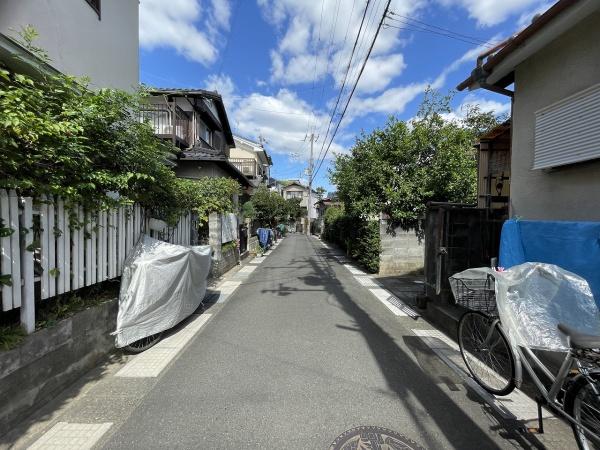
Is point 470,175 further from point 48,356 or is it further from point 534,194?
point 48,356

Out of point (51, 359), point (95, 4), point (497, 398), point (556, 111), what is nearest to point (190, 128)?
point (95, 4)

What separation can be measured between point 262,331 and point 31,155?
3627 millimetres

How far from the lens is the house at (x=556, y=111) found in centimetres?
332

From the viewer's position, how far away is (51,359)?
112 inches

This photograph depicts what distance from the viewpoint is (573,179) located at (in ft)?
11.8

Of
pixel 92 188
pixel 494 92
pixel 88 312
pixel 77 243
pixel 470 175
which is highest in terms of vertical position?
pixel 494 92

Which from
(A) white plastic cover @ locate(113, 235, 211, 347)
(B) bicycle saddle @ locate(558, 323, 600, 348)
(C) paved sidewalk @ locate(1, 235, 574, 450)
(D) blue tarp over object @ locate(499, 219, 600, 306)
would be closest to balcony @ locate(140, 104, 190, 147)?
(A) white plastic cover @ locate(113, 235, 211, 347)

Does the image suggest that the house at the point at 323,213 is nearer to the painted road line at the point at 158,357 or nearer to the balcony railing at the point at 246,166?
the balcony railing at the point at 246,166

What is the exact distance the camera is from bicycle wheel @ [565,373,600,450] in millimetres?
2086

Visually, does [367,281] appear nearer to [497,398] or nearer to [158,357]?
[497,398]

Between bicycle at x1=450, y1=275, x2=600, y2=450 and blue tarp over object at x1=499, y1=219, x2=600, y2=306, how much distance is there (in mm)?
801

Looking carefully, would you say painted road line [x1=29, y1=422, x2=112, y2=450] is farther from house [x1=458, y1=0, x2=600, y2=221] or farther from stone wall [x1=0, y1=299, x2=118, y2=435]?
house [x1=458, y1=0, x2=600, y2=221]

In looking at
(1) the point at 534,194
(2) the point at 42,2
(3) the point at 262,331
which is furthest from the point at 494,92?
(2) the point at 42,2

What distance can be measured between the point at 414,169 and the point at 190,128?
33.0ft
